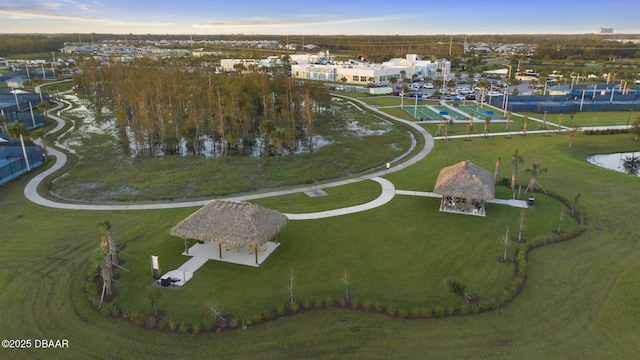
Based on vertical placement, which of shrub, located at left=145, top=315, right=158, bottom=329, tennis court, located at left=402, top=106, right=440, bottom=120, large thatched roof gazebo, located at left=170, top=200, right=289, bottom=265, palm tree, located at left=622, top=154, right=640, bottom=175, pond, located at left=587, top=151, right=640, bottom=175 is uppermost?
large thatched roof gazebo, located at left=170, top=200, right=289, bottom=265

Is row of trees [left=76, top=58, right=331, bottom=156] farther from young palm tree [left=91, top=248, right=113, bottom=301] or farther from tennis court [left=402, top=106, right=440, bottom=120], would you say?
young palm tree [left=91, top=248, right=113, bottom=301]

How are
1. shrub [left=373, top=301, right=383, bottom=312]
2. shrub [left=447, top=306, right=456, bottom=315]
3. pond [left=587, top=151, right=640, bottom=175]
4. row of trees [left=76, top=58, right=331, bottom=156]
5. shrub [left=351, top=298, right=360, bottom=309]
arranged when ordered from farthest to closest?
1. row of trees [left=76, top=58, right=331, bottom=156]
2. pond [left=587, top=151, right=640, bottom=175]
3. shrub [left=351, top=298, right=360, bottom=309]
4. shrub [left=373, top=301, right=383, bottom=312]
5. shrub [left=447, top=306, right=456, bottom=315]

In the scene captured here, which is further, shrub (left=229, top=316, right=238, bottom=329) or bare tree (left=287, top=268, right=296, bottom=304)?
bare tree (left=287, top=268, right=296, bottom=304)

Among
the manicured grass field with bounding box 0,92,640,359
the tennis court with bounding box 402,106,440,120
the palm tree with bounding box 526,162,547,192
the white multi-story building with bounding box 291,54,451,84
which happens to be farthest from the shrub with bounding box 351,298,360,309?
the white multi-story building with bounding box 291,54,451,84

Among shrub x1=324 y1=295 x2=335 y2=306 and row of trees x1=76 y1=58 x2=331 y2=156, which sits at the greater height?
row of trees x1=76 y1=58 x2=331 y2=156

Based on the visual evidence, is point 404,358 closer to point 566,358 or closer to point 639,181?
point 566,358

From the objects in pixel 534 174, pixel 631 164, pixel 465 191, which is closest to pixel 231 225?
pixel 465 191

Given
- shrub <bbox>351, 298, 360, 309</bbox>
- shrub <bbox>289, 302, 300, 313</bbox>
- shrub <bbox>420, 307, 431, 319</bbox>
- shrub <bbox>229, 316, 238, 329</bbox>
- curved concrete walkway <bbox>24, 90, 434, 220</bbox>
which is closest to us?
shrub <bbox>229, 316, 238, 329</bbox>

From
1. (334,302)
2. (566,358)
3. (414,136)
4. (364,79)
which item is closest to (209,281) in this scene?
(334,302)

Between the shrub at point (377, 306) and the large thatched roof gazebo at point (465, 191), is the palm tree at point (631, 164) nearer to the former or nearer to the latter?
the large thatched roof gazebo at point (465, 191)
